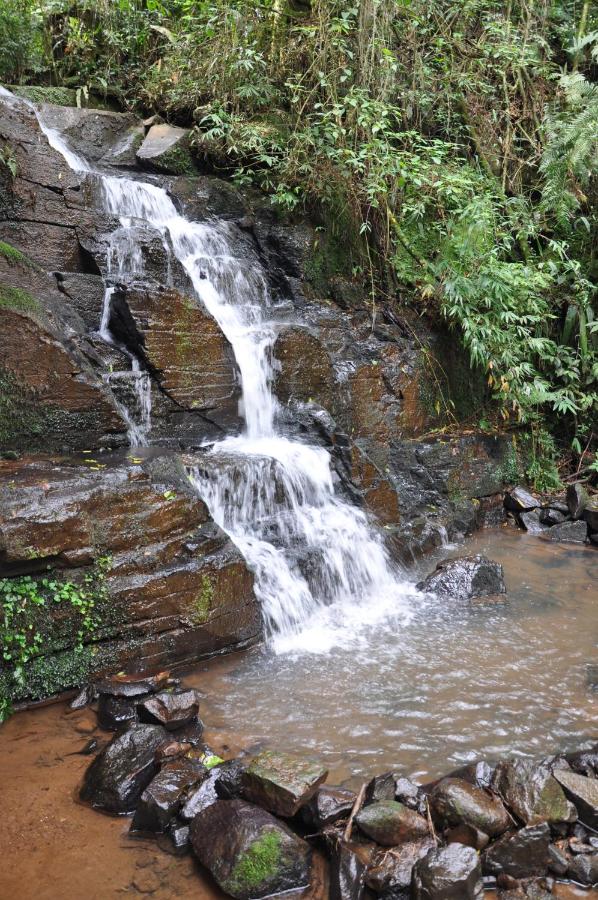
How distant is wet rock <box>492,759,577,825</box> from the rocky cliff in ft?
8.11

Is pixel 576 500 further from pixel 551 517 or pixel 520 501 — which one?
pixel 520 501

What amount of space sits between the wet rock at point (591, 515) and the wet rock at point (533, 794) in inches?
219

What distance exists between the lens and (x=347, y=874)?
9.50 feet

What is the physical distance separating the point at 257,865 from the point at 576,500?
23.2 feet

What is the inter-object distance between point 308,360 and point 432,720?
4723mm

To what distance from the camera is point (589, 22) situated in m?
11.9

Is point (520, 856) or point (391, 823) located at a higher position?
point (391, 823)

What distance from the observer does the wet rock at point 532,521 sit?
28.5 feet

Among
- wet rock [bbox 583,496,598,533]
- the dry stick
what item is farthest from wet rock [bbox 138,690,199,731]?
wet rock [bbox 583,496,598,533]

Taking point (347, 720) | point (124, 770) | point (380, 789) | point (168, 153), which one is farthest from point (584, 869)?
point (168, 153)

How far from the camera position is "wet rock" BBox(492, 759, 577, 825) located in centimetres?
319

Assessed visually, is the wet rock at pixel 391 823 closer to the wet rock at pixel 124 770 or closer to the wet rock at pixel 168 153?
the wet rock at pixel 124 770

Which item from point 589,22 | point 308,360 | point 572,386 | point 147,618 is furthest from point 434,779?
point 589,22

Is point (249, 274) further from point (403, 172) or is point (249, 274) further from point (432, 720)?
point (432, 720)
